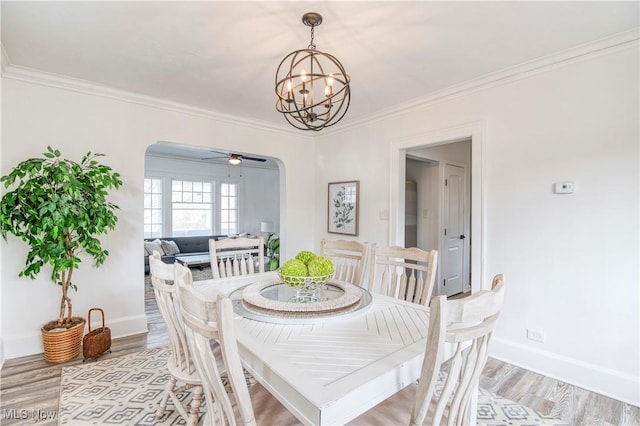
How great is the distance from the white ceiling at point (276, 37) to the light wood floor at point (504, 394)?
8.00 feet

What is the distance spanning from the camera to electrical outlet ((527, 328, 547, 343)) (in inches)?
97.7

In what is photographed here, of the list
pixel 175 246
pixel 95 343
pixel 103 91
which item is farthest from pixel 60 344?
pixel 175 246

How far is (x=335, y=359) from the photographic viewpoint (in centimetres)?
109

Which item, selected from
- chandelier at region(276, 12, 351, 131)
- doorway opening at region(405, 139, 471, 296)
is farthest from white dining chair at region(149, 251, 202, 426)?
doorway opening at region(405, 139, 471, 296)

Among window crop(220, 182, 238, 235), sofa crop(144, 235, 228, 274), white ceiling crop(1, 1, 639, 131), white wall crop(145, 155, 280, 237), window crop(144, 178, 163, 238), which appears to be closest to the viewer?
white ceiling crop(1, 1, 639, 131)

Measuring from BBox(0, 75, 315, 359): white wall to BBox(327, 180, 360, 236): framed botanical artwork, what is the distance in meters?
1.36

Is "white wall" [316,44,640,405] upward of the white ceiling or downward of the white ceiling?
downward

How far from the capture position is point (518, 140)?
262 cm

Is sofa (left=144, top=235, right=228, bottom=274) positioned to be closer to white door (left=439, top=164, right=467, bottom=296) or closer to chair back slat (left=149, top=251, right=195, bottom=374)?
white door (left=439, top=164, right=467, bottom=296)

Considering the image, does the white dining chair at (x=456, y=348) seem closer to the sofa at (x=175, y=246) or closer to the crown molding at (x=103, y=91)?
the crown molding at (x=103, y=91)

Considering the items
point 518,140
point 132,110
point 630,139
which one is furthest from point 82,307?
point 630,139

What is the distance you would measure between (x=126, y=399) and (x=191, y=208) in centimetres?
584

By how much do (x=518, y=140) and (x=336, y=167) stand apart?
88.3 inches

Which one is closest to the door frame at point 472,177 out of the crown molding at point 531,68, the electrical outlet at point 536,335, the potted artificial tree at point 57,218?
the crown molding at point 531,68
